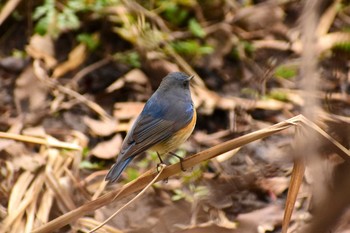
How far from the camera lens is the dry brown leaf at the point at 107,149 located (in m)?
5.32

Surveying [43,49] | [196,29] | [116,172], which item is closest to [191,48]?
[196,29]

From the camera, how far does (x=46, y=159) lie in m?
4.95

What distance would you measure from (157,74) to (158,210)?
1850mm

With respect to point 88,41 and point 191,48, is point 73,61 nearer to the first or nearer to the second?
point 88,41

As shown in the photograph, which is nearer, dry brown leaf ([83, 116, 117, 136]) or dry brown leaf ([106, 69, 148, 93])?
dry brown leaf ([83, 116, 117, 136])

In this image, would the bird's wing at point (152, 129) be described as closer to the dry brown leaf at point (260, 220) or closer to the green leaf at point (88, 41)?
the dry brown leaf at point (260, 220)

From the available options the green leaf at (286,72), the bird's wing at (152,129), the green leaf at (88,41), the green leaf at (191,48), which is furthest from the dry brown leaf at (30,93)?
the green leaf at (286,72)

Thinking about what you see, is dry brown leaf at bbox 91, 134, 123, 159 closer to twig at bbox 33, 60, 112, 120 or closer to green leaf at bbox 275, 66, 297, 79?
twig at bbox 33, 60, 112, 120

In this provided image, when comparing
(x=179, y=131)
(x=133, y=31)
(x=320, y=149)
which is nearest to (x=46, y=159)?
(x=179, y=131)

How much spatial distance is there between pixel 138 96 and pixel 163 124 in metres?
1.95

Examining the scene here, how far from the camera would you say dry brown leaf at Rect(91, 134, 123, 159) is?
5.32 metres

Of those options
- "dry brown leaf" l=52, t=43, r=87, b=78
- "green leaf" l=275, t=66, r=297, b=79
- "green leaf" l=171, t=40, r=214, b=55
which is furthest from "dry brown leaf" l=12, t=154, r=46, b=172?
"green leaf" l=275, t=66, r=297, b=79

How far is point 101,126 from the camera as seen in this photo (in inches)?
221

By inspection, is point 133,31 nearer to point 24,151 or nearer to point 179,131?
point 24,151
